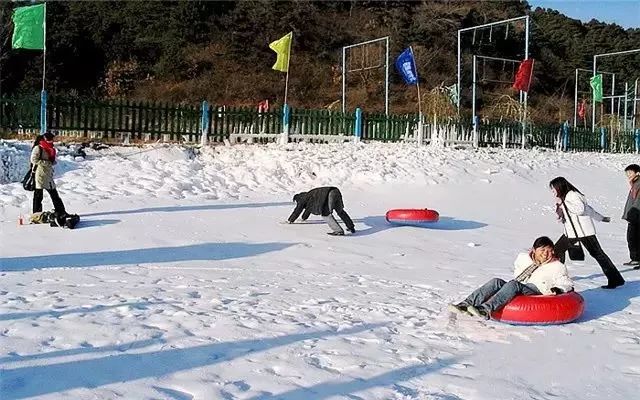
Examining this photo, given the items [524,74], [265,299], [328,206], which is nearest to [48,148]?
[328,206]

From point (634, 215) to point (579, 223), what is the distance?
5.81 ft

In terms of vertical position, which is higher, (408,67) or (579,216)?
(408,67)

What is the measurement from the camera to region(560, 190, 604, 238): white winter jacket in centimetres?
844

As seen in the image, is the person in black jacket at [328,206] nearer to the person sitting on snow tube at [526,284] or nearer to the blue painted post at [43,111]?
the person sitting on snow tube at [526,284]

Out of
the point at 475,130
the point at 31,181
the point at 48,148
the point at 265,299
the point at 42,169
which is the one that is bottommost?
the point at 265,299

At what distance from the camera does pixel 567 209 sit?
8.53m

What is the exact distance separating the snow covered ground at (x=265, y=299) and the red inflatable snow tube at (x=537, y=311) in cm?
10

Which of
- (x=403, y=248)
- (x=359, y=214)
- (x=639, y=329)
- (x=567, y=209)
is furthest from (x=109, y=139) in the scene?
(x=639, y=329)

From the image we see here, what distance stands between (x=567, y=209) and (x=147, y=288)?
5.17 metres

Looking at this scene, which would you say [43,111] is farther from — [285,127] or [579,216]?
[579,216]

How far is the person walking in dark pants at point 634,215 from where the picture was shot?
387 inches

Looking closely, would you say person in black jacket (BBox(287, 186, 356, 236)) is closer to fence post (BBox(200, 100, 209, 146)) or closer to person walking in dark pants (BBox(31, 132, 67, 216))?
person walking in dark pants (BBox(31, 132, 67, 216))

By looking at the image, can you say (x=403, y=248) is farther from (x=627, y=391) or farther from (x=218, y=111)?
(x=218, y=111)

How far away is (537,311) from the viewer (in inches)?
257
